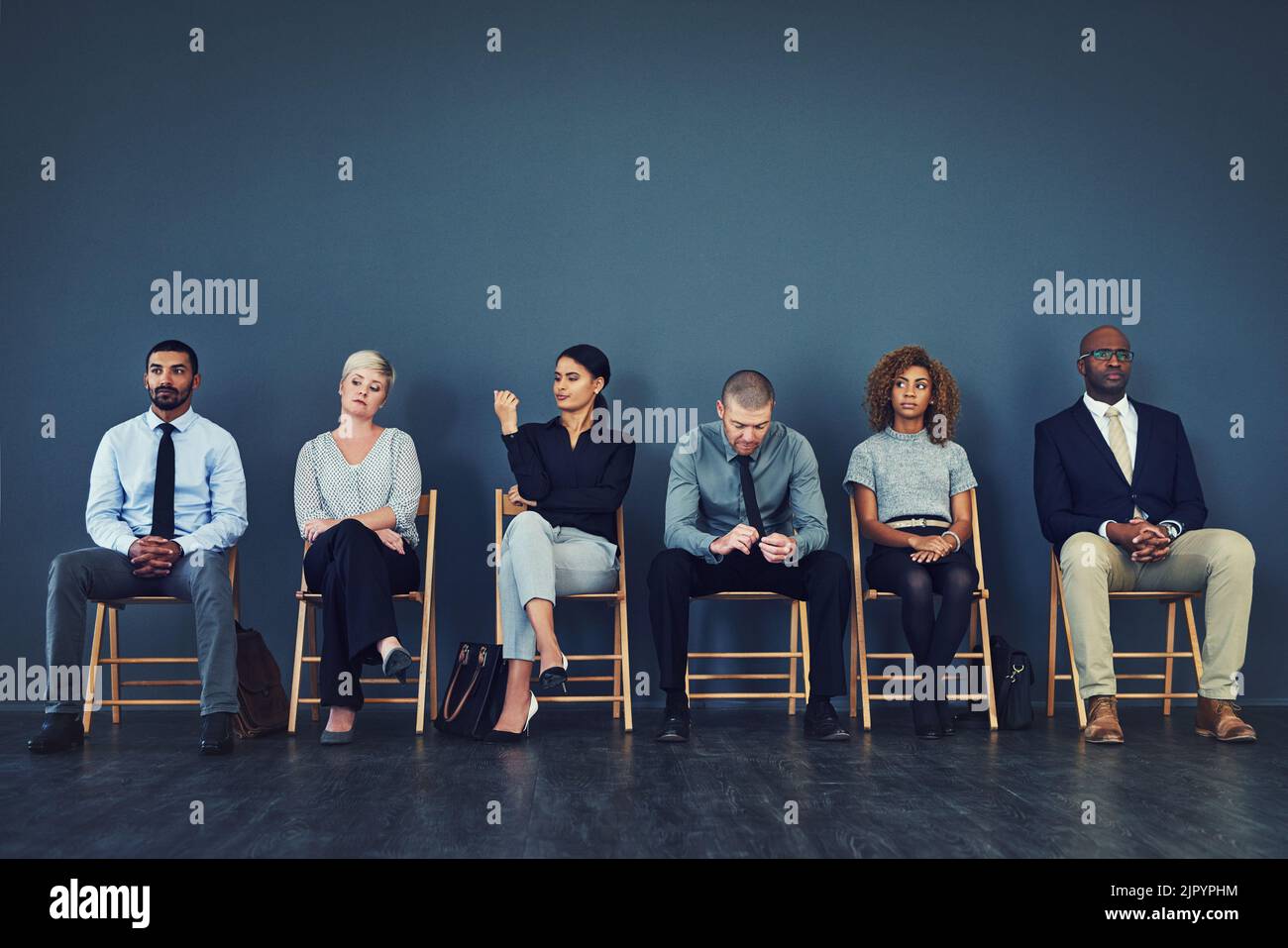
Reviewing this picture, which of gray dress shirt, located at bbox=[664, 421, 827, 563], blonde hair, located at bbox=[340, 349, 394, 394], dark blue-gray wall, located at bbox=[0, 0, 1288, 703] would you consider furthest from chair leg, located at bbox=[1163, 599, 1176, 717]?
blonde hair, located at bbox=[340, 349, 394, 394]

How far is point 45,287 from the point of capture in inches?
185

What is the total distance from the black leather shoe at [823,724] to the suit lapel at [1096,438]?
1.47 meters

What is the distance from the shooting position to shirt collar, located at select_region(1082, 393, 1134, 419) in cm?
431

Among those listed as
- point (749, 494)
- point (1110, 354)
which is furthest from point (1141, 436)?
point (749, 494)

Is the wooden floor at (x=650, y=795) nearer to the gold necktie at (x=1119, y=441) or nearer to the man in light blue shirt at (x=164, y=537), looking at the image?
the man in light blue shirt at (x=164, y=537)

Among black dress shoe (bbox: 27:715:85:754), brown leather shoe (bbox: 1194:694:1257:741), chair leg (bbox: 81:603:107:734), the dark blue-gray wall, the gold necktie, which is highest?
the dark blue-gray wall

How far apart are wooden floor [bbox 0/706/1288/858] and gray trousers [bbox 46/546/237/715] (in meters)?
0.24

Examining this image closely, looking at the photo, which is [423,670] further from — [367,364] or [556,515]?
[367,364]

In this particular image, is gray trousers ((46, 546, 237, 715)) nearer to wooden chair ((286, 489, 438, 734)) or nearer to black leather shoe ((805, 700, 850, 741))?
wooden chair ((286, 489, 438, 734))

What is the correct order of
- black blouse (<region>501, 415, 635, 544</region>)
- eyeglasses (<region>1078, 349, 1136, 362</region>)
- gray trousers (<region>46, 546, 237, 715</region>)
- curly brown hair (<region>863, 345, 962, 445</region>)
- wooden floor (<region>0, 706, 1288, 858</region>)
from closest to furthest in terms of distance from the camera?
wooden floor (<region>0, 706, 1288, 858</region>), gray trousers (<region>46, 546, 237, 715</region>), black blouse (<region>501, 415, 635, 544</region>), eyeglasses (<region>1078, 349, 1136, 362</region>), curly brown hair (<region>863, 345, 962, 445</region>)

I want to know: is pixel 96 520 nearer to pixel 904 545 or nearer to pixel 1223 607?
pixel 904 545

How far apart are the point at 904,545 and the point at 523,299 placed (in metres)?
1.93

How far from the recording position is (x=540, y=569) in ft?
12.2

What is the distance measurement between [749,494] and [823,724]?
86 centimetres
